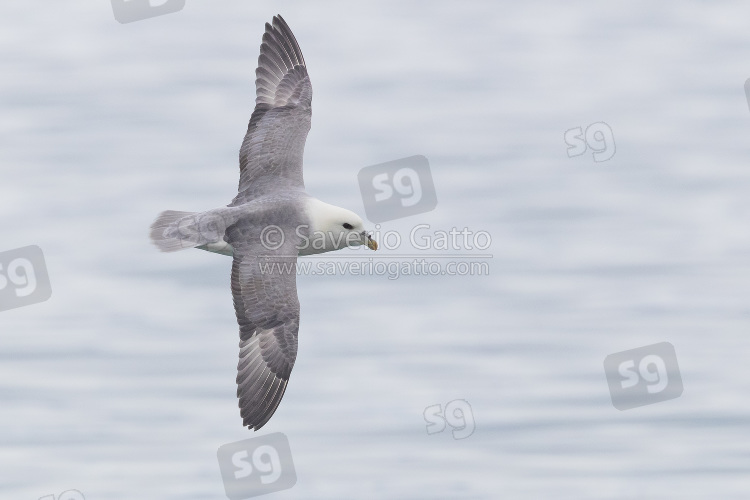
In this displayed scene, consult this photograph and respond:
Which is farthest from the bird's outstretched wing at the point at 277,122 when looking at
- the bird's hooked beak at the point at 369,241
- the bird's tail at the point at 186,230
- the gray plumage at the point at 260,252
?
the bird's hooked beak at the point at 369,241

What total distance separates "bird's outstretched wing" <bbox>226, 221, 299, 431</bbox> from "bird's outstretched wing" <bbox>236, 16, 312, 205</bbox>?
884mm

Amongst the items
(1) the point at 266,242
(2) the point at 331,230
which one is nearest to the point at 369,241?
(2) the point at 331,230

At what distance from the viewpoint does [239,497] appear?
13.9 metres

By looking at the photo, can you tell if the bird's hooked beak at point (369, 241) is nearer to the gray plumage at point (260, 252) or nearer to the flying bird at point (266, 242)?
the flying bird at point (266, 242)

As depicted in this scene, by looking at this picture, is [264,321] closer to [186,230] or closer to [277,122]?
[186,230]

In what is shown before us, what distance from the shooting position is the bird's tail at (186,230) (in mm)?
12383

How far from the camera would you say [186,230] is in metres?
12.6

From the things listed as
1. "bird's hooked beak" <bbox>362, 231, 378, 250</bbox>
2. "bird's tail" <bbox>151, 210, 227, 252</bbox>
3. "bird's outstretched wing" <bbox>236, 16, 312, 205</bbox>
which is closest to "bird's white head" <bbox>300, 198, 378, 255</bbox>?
"bird's hooked beak" <bbox>362, 231, 378, 250</bbox>

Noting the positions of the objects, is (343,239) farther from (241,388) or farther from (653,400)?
(653,400)

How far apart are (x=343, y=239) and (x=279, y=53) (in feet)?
8.32

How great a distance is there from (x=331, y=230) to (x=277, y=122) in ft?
5.01

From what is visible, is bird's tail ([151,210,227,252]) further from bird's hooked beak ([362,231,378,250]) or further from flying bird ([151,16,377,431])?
bird's hooked beak ([362,231,378,250])

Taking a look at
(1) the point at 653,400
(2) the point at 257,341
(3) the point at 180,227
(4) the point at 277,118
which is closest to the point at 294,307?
(2) the point at 257,341

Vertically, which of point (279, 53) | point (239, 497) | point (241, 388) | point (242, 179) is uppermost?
point (279, 53)
